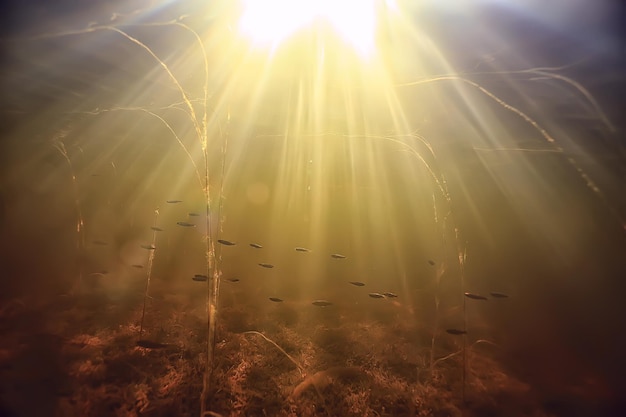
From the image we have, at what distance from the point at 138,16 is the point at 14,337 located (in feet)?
23.1

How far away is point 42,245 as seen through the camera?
20500 mm

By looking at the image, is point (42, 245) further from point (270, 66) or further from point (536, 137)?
point (536, 137)

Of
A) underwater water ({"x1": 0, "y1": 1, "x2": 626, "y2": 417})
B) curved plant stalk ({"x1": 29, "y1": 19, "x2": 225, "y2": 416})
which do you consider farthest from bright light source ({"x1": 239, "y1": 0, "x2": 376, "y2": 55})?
curved plant stalk ({"x1": 29, "y1": 19, "x2": 225, "y2": 416})

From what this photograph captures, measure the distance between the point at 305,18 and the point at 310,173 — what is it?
58.1 feet

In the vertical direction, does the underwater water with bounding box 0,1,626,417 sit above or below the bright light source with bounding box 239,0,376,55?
below

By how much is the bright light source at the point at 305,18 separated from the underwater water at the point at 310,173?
317 mm

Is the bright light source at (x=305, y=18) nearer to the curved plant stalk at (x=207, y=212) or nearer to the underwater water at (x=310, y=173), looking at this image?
the underwater water at (x=310, y=173)

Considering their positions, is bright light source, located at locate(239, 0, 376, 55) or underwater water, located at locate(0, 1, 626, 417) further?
underwater water, located at locate(0, 1, 626, 417)

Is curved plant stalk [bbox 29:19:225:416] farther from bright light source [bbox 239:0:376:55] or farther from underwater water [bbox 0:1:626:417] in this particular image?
bright light source [bbox 239:0:376:55]

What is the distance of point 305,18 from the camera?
4.94 m

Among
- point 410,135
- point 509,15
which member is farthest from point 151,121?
point 509,15

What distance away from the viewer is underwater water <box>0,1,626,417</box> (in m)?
5.31

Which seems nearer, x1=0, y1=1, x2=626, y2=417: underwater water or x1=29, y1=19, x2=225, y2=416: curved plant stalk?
x1=29, y1=19, x2=225, y2=416: curved plant stalk

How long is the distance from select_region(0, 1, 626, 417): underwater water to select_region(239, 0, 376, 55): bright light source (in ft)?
1.04
